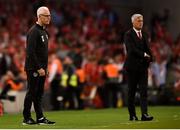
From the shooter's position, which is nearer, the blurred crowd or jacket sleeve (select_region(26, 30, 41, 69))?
jacket sleeve (select_region(26, 30, 41, 69))

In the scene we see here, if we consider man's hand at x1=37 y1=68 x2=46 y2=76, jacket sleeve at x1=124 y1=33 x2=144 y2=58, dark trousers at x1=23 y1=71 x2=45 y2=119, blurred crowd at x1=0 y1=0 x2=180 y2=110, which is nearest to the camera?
man's hand at x1=37 y1=68 x2=46 y2=76

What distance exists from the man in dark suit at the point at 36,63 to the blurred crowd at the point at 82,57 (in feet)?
24.5

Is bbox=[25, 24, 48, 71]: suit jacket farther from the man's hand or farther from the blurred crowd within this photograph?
the blurred crowd

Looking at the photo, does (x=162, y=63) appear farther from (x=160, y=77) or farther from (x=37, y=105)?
(x=37, y=105)

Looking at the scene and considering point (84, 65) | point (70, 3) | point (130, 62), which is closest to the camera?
point (130, 62)

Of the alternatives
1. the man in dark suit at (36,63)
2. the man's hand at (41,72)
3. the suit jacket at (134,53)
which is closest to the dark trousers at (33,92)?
the man in dark suit at (36,63)

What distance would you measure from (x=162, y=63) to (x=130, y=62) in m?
11.4

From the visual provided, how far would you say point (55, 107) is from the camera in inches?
945

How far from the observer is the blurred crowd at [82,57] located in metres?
24.5

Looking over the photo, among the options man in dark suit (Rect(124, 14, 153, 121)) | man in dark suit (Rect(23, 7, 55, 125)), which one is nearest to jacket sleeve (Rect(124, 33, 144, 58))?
man in dark suit (Rect(124, 14, 153, 121))

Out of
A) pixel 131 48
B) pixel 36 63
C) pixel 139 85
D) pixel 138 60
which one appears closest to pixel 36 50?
pixel 36 63

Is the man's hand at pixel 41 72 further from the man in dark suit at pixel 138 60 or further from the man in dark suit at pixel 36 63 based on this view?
the man in dark suit at pixel 138 60

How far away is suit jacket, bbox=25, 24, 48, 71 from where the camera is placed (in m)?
14.6

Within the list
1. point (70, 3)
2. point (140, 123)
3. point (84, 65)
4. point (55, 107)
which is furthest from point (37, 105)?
point (70, 3)
